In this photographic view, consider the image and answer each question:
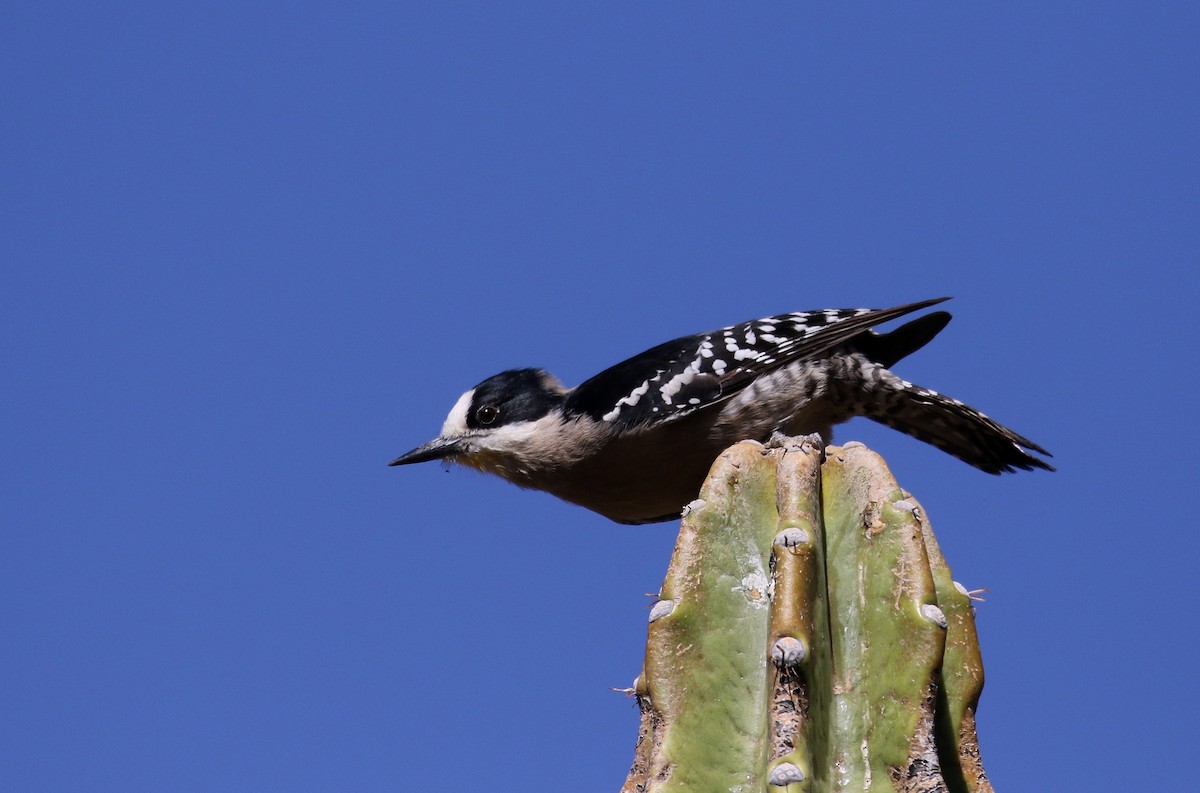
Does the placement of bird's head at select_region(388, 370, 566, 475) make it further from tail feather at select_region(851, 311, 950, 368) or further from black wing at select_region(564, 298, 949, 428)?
tail feather at select_region(851, 311, 950, 368)

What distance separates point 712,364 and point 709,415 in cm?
30

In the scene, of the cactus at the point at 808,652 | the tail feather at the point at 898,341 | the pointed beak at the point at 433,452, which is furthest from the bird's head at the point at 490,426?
the cactus at the point at 808,652

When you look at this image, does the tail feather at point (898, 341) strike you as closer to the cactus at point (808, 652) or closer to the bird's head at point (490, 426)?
the bird's head at point (490, 426)

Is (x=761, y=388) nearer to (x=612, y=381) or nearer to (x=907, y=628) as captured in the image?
(x=612, y=381)

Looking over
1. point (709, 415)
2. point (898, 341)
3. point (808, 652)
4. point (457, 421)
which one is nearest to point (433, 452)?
point (457, 421)

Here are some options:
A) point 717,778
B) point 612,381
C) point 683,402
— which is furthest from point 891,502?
point 612,381

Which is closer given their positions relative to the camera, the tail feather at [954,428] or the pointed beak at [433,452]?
the tail feather at [954,428]

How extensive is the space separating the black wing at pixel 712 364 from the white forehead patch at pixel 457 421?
0.62m

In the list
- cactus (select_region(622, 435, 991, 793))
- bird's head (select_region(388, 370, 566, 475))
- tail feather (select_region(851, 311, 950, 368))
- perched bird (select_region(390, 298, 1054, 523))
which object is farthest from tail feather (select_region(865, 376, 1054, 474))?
cactus (select_region(622, 435, 991, 793))

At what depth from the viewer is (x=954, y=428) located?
721 cm

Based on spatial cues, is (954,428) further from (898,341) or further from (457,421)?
(457,421)

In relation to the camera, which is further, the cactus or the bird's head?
the bird's head

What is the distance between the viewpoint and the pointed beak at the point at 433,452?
7641mm

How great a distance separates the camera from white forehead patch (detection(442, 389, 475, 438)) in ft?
25.2
